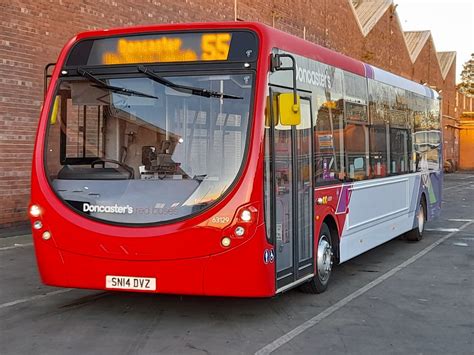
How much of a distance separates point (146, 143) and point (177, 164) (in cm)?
43

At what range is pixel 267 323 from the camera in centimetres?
678

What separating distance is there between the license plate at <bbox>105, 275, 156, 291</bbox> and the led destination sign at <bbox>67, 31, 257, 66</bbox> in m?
2.14

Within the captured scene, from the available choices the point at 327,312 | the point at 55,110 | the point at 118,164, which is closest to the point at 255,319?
the point at 327,312

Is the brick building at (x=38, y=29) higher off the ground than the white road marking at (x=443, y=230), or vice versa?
the brick building at (x=38, y=29)

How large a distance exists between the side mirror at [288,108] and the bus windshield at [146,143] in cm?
36

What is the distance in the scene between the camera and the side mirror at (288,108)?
21.7ft

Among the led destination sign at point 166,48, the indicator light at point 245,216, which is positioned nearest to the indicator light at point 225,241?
the indicator light at point 245,216

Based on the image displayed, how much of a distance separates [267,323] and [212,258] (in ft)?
3.36

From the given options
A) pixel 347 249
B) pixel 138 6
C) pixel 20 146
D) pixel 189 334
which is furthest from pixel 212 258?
pixel 138 6

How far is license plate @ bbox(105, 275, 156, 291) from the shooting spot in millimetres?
6379

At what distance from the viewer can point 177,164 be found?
6559mm

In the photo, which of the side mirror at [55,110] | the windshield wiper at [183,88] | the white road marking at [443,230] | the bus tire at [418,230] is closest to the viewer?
the windshield wiper at [183,88]

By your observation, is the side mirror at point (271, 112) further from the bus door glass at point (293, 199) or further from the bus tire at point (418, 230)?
the bus tire at point (418, 230)

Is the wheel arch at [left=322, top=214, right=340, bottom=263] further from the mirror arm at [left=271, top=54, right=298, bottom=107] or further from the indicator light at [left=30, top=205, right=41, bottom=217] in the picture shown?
the indicator light at [left=30, top=205, right=41, bottom=217]
